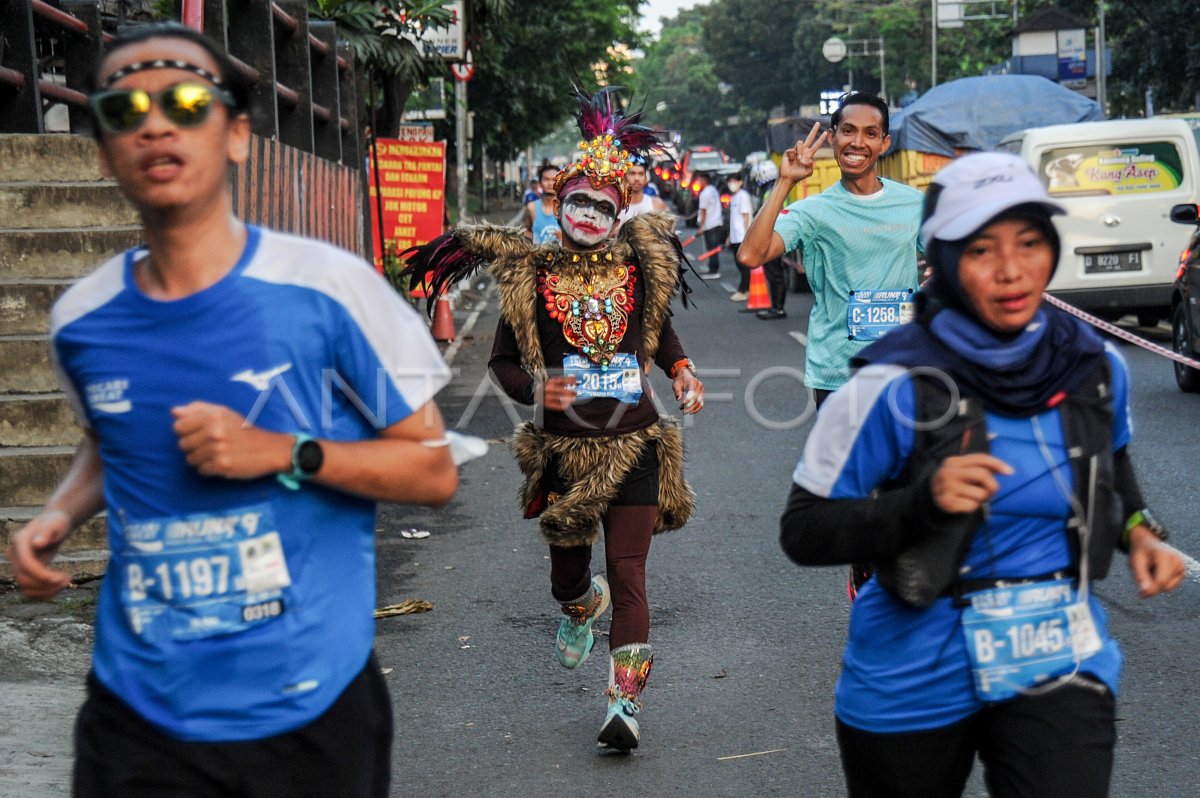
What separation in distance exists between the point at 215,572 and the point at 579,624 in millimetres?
3245

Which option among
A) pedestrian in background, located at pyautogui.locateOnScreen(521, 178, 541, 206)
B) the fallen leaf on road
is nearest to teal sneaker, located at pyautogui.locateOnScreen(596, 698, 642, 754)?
the fallen leaf on road

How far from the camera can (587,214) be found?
5.40 m

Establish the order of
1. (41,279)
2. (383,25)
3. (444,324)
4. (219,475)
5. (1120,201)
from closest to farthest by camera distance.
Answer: (219,475), (41,279), (1120,201), (383,25), (444,324)

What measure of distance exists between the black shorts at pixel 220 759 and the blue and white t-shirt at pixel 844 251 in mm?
3459

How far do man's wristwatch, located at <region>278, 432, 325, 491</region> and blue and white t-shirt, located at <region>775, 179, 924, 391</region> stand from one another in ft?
11.5

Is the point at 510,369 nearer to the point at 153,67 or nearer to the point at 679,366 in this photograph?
the point at 679,366

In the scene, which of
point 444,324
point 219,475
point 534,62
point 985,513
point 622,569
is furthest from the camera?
point 534,62


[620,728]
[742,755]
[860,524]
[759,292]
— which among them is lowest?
[742,755]

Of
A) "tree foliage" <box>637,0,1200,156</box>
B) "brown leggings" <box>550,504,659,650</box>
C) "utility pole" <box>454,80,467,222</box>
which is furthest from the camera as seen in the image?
"tree foliage" <box>637,0,1200,156</box>

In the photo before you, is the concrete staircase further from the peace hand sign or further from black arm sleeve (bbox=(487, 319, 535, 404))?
the peace hand sign

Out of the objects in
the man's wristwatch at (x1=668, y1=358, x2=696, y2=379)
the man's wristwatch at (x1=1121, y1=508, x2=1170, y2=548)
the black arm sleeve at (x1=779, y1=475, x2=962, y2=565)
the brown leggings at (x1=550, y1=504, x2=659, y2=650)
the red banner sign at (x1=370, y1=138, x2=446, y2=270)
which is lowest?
the brown leggings at (x1=550, y1=504, x2=659, y2=650)

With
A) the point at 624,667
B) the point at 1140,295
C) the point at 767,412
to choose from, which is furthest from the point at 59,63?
the point at 624,667

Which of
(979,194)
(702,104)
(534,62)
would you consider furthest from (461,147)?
(702,104)

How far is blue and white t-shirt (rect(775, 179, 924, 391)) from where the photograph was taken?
584cm
